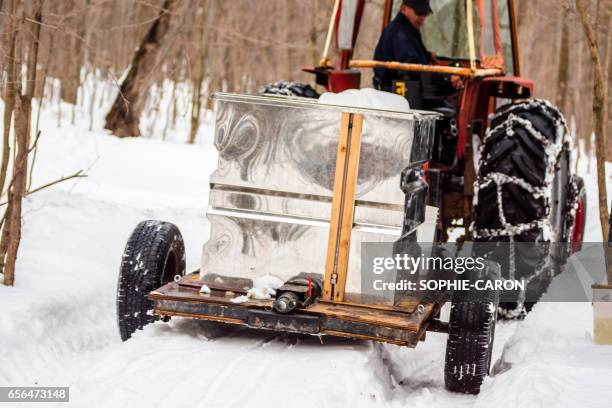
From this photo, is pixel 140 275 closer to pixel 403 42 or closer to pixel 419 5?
pixel 403 42

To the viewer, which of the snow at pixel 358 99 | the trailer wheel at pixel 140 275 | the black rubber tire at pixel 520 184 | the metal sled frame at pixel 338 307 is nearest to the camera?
the metal sled frame at pixel 338 307

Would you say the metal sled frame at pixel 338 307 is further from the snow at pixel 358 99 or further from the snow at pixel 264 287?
the snow at pixel 358 99

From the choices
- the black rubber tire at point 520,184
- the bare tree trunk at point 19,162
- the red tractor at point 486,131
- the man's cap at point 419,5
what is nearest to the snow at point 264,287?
the red tractor at point 486,131

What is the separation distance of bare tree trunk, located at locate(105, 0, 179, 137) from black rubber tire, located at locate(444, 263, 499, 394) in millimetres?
9773

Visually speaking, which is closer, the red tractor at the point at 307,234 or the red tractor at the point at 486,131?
the red tractor at the point at 307,234

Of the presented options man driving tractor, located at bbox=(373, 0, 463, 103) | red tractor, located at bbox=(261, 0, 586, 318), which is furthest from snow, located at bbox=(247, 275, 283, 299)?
man driving tractor, located at bbox=(373, 0, 463, 103)

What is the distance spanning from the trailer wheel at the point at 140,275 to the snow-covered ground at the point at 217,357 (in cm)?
18

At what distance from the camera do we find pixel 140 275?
4879 millimetres

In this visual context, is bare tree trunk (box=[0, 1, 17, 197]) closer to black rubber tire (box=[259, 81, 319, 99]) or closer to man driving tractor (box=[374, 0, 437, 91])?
black rubber tire (box=[259, 81, 319, 99])

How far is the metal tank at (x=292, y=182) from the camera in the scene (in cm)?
435

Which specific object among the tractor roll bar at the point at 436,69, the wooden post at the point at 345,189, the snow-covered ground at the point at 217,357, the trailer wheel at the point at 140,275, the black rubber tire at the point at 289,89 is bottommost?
the snow-covered ground at the point at 217,357

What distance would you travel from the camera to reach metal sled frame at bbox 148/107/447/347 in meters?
4.28

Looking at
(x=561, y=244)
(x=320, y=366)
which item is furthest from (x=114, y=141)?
(x=320, y=366)

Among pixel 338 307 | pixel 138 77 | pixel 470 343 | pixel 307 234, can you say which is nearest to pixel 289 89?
pixel 307 234
